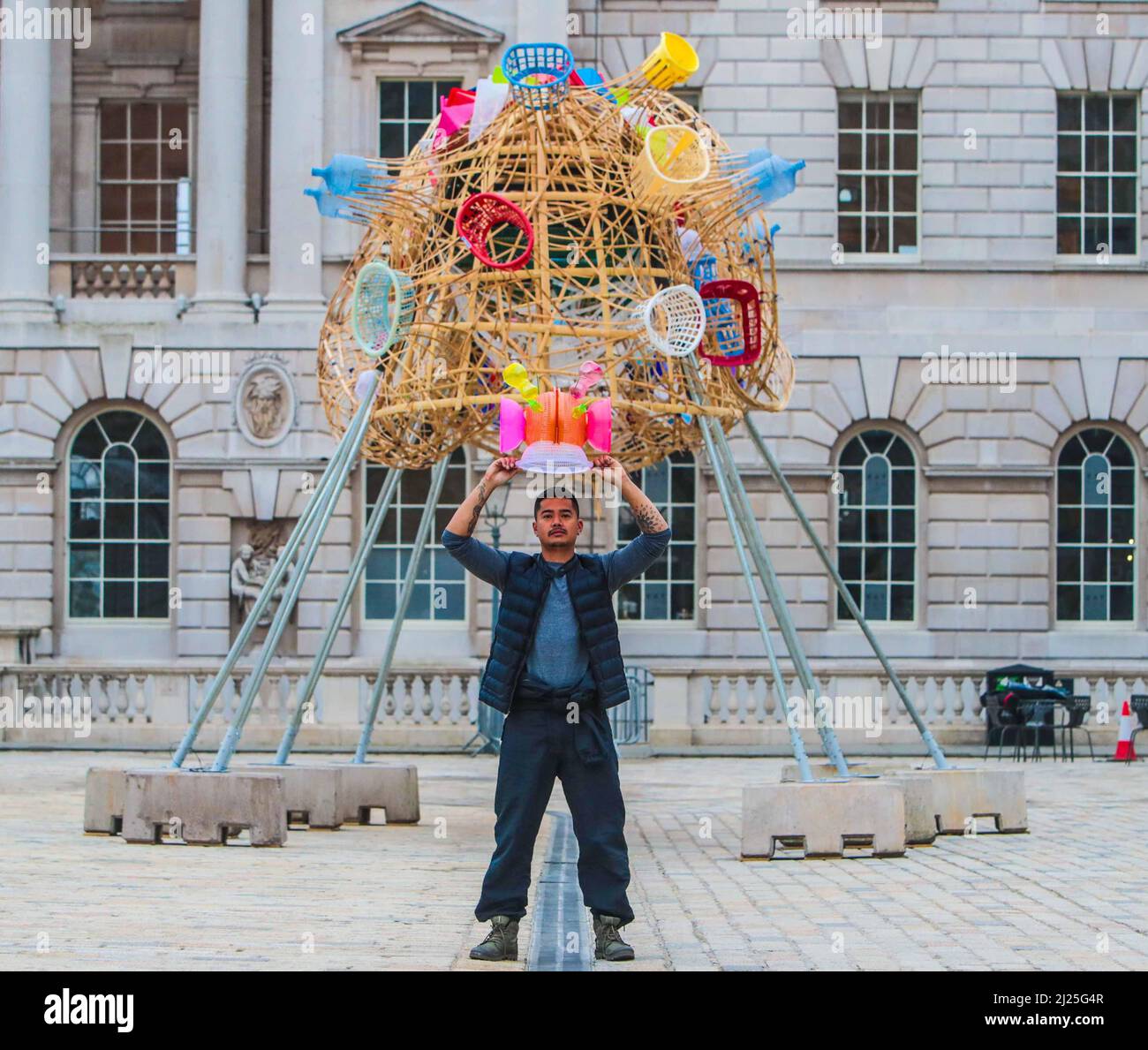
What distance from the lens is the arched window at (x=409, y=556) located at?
3338 cm

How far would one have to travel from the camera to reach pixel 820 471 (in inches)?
1302

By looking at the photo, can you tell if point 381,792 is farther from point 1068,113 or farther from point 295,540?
point 1068,113

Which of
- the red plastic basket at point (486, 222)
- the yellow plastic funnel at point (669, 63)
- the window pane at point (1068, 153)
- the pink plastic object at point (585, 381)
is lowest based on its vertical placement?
the pink plastic object at point (585, 381)

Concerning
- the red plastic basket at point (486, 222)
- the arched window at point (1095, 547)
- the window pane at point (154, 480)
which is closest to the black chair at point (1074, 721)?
the arched window at point (1095, 547)

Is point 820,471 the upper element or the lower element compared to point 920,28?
lower

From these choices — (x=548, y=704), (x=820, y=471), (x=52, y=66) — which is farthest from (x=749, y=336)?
(x=52, y=66)

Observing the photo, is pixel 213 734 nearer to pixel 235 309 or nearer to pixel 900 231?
pixel 235 309

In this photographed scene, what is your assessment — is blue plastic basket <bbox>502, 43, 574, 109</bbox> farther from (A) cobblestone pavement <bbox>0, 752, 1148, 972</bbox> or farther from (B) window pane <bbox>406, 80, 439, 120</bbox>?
(B) window pane <bbox>406, 80, 439, 120</bbox>

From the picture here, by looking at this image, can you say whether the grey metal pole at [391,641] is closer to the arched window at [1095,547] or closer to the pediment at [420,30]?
the pediment at [420,30]

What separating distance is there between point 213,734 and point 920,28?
15522 millimetres

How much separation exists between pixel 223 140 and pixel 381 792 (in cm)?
1907

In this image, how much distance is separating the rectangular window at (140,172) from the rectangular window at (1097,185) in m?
14.0

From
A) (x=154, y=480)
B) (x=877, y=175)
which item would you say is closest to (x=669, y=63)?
(x=877, y=175)

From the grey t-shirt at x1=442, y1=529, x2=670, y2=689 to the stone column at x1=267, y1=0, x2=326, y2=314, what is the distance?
2410 cm
